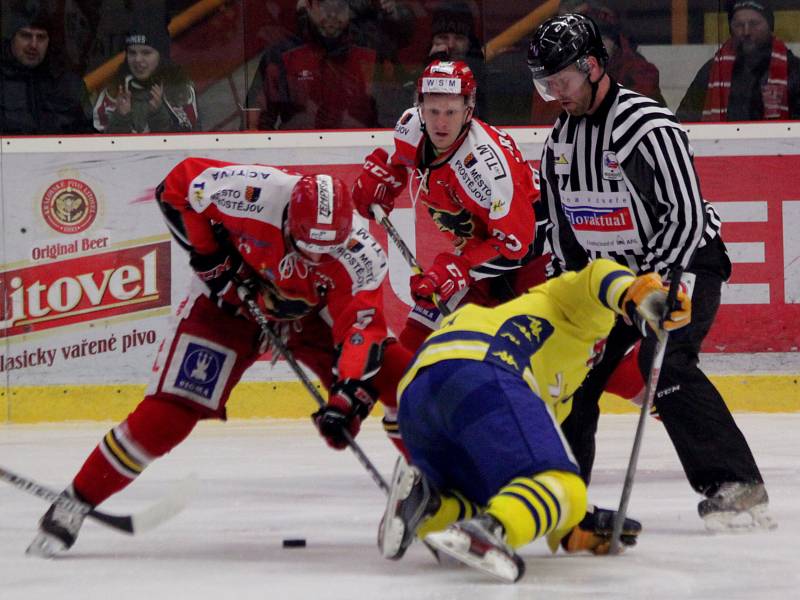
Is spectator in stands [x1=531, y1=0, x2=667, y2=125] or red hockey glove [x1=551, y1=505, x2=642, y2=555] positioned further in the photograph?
spectator in stands [x1=531, y1=0, x2=667, y2=125]

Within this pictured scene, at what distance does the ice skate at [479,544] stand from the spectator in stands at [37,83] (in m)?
3.68

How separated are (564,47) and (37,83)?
3068mm

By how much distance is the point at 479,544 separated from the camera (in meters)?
2.30

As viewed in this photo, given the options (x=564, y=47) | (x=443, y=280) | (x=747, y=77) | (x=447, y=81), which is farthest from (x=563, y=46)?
(x=747, y=77)

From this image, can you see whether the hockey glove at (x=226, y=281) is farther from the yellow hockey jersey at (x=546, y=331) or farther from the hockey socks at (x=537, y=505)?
the hockey socks at (x=537, y=505)

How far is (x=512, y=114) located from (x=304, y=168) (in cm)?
84

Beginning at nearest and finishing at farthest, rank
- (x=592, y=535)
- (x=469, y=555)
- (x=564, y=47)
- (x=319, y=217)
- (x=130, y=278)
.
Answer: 1. (x=469, y=555)
2. (x=592, y=535)
3. (x=319, y=217)
4. (x=564, y=47)
5. (x=130, y=278)

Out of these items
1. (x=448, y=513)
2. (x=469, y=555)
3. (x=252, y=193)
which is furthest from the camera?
(x=252, y=193)

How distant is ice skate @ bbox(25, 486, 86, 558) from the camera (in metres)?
2.90

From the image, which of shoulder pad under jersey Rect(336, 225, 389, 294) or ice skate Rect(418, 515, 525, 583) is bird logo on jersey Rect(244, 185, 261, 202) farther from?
ice skate Rect(418, 515, 525, 583)

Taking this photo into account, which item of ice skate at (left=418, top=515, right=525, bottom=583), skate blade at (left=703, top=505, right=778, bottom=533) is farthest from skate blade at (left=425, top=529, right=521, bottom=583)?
skate blade at (left=703, top=505, right=778, bottom=533)

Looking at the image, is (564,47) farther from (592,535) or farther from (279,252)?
(592,535)

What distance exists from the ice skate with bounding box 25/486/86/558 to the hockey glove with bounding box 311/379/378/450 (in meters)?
0.54

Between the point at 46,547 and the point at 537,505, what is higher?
the point at 537,505
